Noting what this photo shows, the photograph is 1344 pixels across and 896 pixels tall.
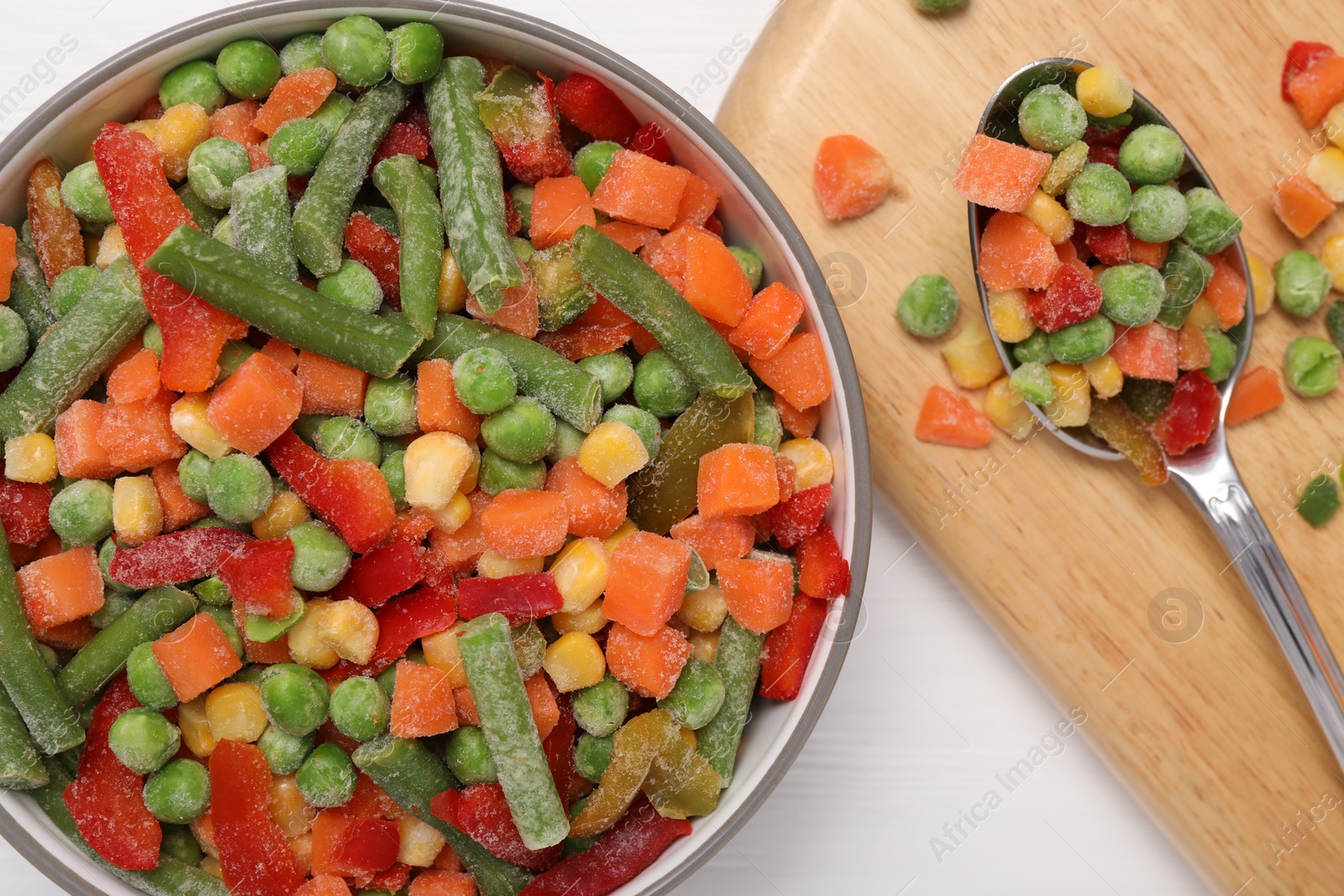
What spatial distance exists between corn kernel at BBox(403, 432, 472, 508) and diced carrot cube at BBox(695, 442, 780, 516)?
2.00 ft

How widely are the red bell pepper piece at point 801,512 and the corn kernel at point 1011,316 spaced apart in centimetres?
79

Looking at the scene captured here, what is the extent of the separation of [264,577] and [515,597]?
0.60 metres

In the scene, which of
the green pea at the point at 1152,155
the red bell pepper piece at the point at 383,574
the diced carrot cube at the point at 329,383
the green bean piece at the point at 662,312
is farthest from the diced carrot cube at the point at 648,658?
the green pea at the point at 1152,155

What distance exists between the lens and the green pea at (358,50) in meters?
2.51

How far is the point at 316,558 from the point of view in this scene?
7.91ft

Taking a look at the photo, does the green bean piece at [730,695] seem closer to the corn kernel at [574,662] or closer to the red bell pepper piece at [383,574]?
the corn kernel at [574,662]

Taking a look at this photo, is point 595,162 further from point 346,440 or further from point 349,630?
Result: point 349,630

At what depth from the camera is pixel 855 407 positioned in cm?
253

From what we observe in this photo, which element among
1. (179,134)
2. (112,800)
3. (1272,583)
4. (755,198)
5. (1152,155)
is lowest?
(112,800)

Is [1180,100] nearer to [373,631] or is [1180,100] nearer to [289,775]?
[373,631]

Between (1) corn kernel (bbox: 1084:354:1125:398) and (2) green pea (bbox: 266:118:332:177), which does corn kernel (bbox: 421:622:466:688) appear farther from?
(1) corn kernel (bbox: 1084:354:1125:398)

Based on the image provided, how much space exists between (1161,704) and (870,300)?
161 centimetres

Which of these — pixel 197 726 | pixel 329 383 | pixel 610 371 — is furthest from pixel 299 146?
pixel 197 726

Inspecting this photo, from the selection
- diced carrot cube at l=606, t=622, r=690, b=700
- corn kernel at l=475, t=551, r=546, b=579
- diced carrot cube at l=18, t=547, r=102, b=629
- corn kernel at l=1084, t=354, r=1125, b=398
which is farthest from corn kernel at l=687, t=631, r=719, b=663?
diced carrot cube at l=18, t=547, r=102, b=629
